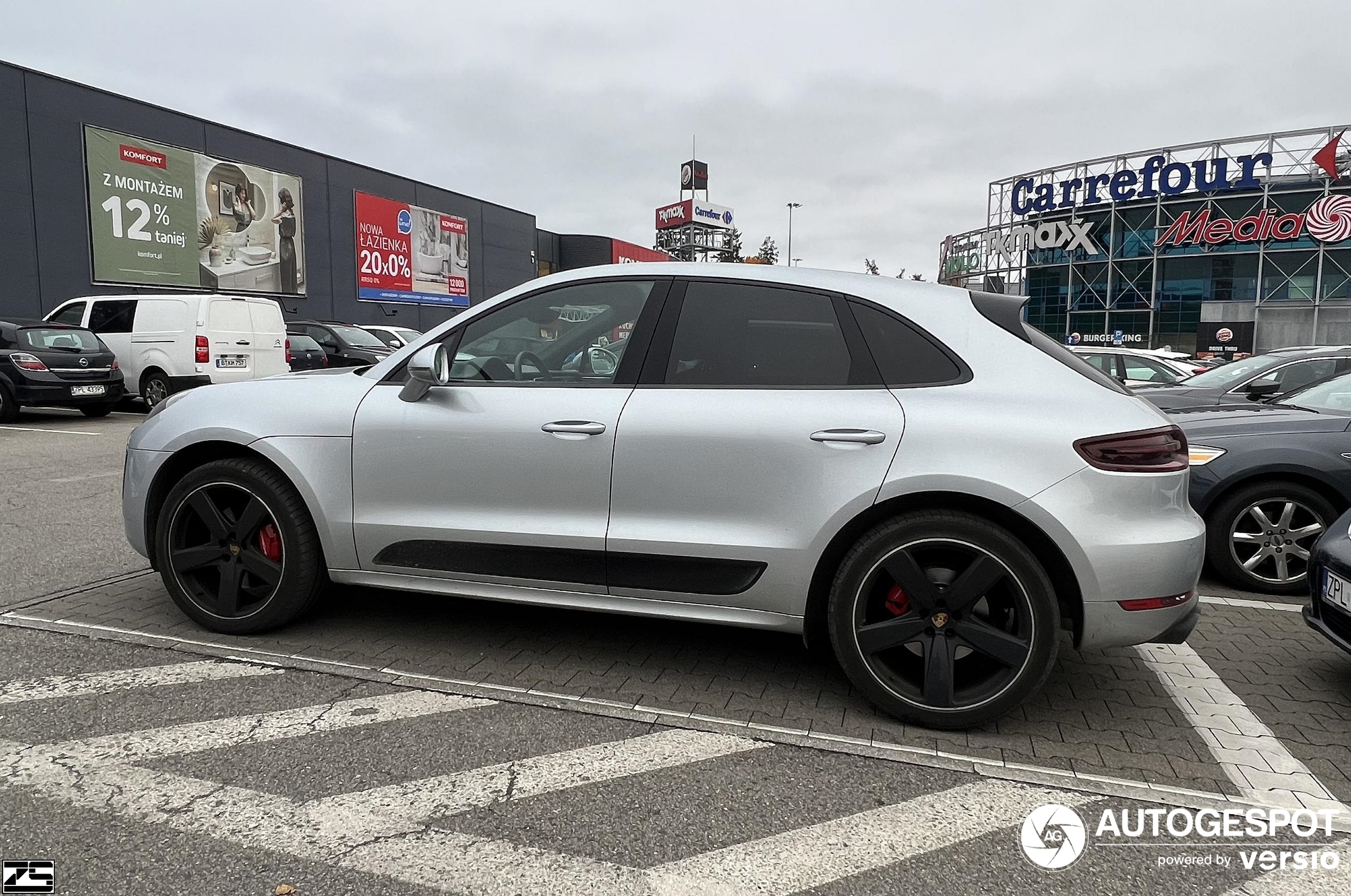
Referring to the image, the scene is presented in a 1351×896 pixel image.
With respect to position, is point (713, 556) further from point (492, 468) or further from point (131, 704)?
point (131, 704)

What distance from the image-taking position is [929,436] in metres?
3.01

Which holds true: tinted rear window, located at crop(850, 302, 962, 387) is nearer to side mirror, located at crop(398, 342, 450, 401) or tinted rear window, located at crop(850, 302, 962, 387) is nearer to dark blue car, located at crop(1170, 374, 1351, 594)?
side mirror, located at crop(398, 342, 450, 401)

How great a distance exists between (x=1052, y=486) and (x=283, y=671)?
302 centimetres

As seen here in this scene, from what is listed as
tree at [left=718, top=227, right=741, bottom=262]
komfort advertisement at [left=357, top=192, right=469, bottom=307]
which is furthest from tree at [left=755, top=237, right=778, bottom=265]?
komfort advertisement at [left=357, top=192, right=469, bottom=307]

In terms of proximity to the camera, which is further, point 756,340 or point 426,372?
point 426,372

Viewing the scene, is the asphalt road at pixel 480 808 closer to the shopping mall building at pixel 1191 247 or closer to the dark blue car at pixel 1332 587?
the dark blue car at pixel 1332 587


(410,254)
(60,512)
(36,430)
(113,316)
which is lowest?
(60,512)

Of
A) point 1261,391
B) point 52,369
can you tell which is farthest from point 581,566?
point 52,369

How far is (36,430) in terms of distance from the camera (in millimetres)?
11531

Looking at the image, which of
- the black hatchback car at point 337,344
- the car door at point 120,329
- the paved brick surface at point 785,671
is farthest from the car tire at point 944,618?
the black hatchback car at point 337,344

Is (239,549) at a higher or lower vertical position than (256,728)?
higher

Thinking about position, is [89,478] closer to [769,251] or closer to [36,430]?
[36,430]

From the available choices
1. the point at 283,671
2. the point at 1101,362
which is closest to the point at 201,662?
the point at 283,671

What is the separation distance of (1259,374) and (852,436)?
26.8 feet
